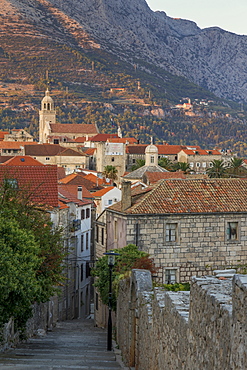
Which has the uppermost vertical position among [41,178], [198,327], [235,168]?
[41,178]

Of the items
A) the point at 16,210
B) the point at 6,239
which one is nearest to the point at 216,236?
the point at 16,210

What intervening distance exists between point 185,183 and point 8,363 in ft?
68.0

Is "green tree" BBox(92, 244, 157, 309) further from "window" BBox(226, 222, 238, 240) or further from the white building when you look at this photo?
the white building

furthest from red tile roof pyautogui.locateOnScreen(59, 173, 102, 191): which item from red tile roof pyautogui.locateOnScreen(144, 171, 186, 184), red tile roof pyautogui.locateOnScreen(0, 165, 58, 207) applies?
red tile roof pyautogui.locateOnScreen(0, 165, 58, 207)

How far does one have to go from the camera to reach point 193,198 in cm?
3541

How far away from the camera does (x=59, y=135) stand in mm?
199375

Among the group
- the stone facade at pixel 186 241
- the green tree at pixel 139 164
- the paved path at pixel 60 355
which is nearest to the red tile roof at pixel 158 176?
the green tree at pixel 139 164

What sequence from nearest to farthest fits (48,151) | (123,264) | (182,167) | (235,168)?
(123,264)
(235,168)
(182,167)
(48,151)

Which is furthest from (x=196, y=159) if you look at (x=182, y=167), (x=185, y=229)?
(x=185, y=229)

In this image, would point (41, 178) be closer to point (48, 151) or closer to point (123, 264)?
point (123, 264)

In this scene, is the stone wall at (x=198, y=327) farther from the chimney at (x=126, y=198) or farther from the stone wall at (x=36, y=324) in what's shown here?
the chimney at (x=126, y=198)

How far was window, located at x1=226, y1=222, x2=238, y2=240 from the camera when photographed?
3525 centimetres

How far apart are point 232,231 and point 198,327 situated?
27331 mm

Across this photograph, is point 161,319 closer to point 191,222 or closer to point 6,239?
point 6,239
